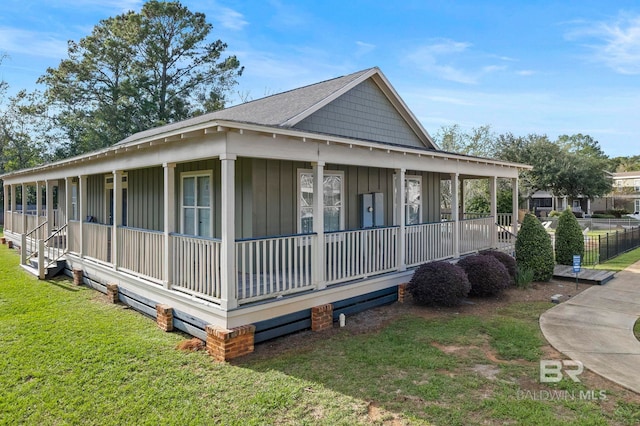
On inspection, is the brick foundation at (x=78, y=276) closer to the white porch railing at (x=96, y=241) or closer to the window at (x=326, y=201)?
the white porch railing at (x=96, y=241)

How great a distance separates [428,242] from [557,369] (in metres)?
4.58

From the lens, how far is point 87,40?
31.7 metres

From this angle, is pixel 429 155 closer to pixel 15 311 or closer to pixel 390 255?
pixel 390 255

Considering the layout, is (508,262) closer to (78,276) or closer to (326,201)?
(326,201)

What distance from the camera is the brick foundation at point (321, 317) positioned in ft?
21.7

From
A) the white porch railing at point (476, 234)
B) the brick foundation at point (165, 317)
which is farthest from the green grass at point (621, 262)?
the brick foundation at point (165, 317)

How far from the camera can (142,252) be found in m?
7.78

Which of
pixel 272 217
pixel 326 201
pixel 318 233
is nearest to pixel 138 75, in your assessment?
pixel 326 201

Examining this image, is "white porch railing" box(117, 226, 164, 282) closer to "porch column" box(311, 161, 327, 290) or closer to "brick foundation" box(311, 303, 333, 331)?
"porch column" box(311, 161, 327, 290)

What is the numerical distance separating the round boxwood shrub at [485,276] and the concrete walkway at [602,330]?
112 centimetres

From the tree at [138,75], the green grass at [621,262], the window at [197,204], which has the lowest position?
the green grass at [621,262]

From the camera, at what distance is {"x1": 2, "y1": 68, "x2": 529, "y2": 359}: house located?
19.4 ft

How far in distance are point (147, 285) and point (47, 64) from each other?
114ft

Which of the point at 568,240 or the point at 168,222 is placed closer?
the point at 168,222
